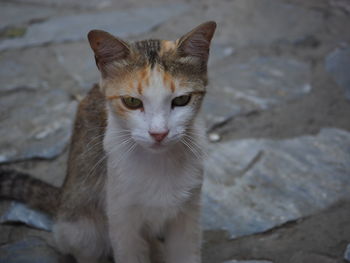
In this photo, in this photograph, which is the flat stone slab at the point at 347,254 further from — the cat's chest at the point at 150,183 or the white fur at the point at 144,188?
the cat's chest at the point at 150,183

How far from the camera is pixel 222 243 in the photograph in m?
2.29

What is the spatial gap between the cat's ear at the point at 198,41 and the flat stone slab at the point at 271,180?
3.20ft

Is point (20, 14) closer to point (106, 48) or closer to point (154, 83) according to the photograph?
point (106, 48)

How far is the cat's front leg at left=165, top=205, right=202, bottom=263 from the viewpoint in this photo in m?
2.01

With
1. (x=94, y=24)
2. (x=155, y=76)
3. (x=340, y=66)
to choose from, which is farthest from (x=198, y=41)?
(x=94, y=24)

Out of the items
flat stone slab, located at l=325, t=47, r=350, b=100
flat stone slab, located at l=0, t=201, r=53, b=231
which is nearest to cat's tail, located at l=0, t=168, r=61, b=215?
flat stone slab, located at l=0, t=201, r=53, b=231

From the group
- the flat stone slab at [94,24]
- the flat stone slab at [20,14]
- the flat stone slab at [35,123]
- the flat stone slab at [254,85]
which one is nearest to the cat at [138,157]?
the flat stone slab at [35,123]

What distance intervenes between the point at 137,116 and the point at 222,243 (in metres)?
0.93

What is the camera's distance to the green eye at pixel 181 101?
1737 mm

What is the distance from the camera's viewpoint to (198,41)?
5.92 feet

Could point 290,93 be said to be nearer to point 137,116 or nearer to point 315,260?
point 315,260

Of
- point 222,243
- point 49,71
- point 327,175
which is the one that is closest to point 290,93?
point 327,175

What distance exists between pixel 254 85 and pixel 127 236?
1.93 m

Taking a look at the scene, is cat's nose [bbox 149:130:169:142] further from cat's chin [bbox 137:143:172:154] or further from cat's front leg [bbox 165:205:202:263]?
cat's front leg [bbox 165:205:202:263]
